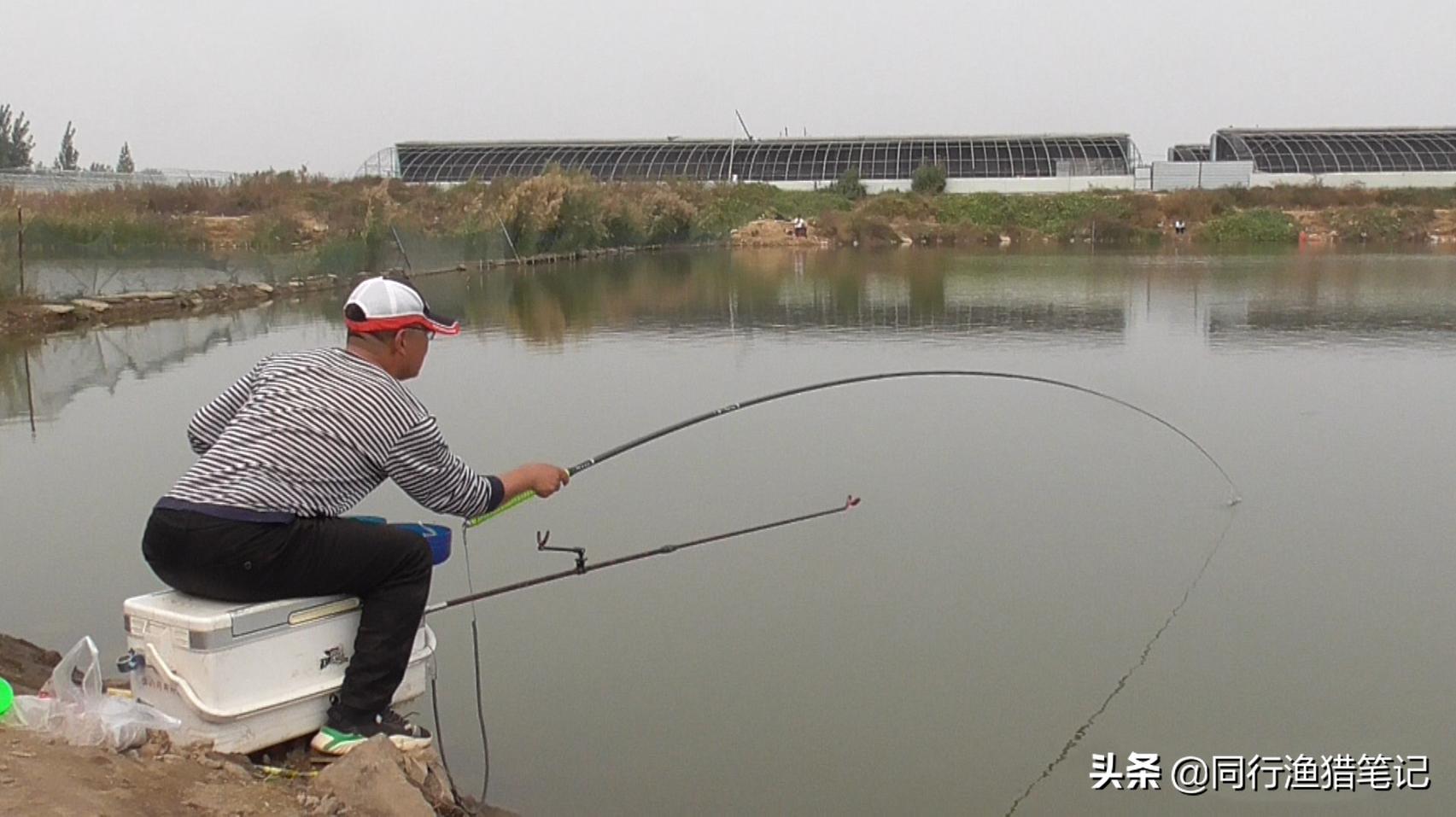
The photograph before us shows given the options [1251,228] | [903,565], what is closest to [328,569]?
[903,565]

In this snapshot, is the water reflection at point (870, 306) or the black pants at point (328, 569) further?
the water reflection at point (870, 306)

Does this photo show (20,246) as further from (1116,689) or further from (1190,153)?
(1190,153)

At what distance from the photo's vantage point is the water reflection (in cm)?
1307

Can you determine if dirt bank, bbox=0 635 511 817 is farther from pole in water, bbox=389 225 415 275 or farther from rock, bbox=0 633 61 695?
pole in water, bbox=389 225 415 275

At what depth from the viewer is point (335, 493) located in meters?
3.26

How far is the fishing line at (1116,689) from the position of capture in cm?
374

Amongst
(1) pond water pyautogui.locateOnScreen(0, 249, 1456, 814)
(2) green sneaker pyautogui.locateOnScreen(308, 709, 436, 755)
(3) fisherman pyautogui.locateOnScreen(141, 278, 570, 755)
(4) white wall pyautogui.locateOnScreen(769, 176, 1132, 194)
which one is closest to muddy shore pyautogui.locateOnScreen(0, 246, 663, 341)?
(1) pond water pyautogui.locateOnScreen(0, 249, 1456, 814)

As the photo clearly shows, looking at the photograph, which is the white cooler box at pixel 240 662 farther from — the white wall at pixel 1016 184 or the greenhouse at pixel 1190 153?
the greenhouse at pixel 1190 153

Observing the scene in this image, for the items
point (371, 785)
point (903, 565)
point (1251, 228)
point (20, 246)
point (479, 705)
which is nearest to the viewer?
point (371, 785)

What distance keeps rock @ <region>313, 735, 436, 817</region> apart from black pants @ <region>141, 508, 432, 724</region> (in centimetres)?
22

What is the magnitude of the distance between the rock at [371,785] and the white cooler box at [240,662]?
0.23m

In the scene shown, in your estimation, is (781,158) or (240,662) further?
(781,158)

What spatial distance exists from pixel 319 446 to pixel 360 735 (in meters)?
0.70

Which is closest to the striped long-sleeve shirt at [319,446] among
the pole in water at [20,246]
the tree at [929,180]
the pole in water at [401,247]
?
the pole in water at [20,246]
